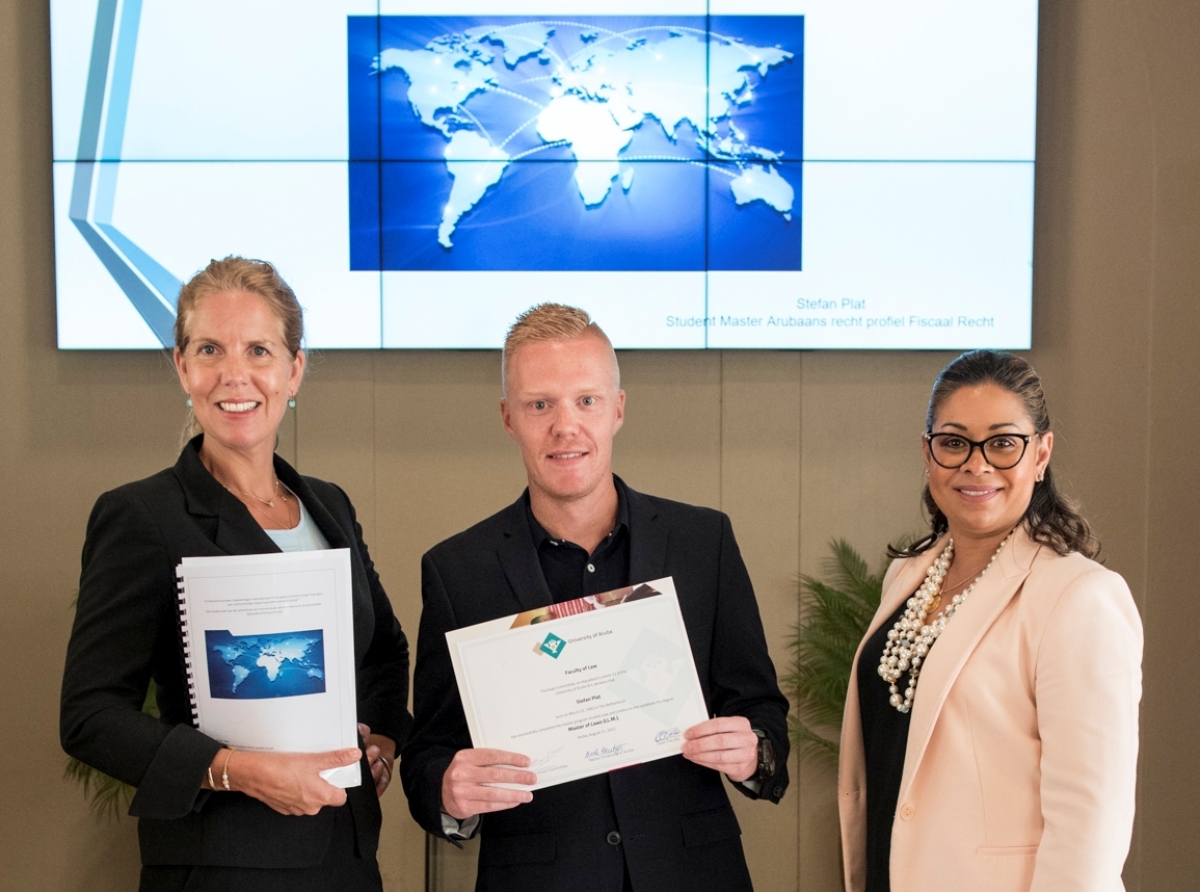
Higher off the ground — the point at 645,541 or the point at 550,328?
the point at 550,328

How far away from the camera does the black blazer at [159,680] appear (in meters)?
1.67

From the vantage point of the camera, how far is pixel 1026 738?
1.74m

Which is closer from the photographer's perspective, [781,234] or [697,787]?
[697,787]

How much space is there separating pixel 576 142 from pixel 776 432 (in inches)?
52.3

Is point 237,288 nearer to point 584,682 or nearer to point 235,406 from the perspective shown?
point 235,406

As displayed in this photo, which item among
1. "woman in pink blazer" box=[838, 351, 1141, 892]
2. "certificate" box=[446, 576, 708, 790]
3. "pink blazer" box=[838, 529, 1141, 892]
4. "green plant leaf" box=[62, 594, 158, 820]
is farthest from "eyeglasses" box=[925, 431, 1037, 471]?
"green plant leaf" box=[62, 594, 158, 820]

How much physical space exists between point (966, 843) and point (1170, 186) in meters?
3.11

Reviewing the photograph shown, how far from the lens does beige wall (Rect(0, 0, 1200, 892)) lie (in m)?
3.91

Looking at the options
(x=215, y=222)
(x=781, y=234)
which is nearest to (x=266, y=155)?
(x=215, y=222)

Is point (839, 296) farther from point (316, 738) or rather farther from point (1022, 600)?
point (316, 738)

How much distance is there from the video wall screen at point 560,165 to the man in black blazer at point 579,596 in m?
1.92

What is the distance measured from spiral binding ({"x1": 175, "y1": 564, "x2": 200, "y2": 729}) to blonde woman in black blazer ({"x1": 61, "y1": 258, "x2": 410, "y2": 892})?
37 mm

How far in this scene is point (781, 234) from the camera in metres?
3.86

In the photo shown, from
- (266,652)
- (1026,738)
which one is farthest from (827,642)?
(266,652)
